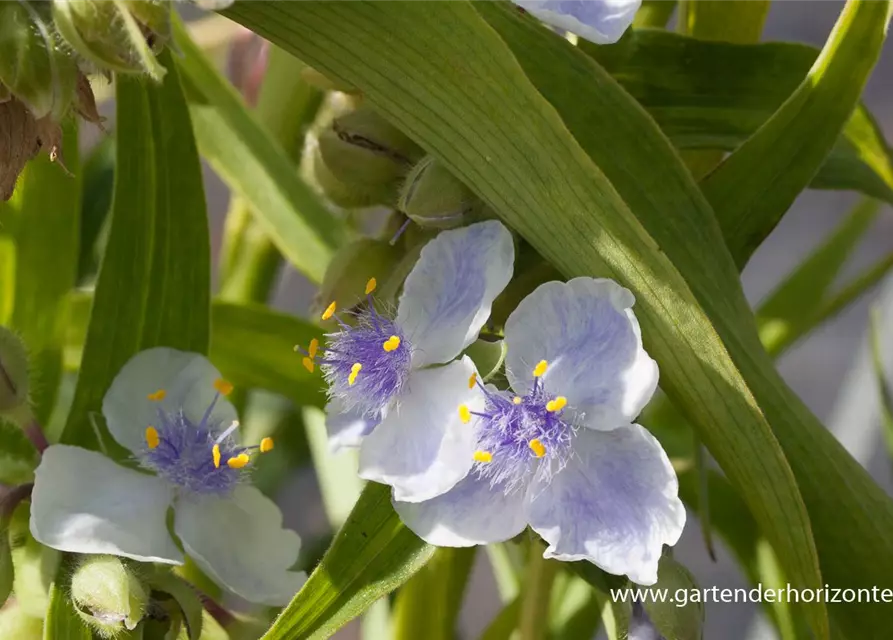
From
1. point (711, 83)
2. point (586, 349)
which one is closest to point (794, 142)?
point (711, 83)

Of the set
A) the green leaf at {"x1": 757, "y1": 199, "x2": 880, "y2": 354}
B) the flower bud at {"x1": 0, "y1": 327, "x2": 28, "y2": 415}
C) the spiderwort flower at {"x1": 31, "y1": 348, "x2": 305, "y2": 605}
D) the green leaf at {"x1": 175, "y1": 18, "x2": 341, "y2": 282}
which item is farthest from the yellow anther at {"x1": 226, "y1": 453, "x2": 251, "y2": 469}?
the green leaf at {"x1": 757, "y1": 199, "x2": 880, "y2": 354}

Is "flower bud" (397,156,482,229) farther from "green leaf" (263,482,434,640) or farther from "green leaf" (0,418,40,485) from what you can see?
"green leaf" (0,418,40,485)

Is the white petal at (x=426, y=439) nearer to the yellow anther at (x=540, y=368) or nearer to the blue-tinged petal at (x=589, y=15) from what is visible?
the yellow anther at (x=540, y=368)

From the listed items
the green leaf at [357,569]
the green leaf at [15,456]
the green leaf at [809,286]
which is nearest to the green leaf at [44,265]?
the green leaf at [15,456]

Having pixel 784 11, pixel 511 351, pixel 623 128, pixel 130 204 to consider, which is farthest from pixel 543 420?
pixel 784 11

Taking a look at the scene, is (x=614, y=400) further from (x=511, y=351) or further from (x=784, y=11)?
(x=784, y=11)

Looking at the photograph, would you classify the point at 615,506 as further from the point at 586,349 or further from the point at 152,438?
the point at 152,438
